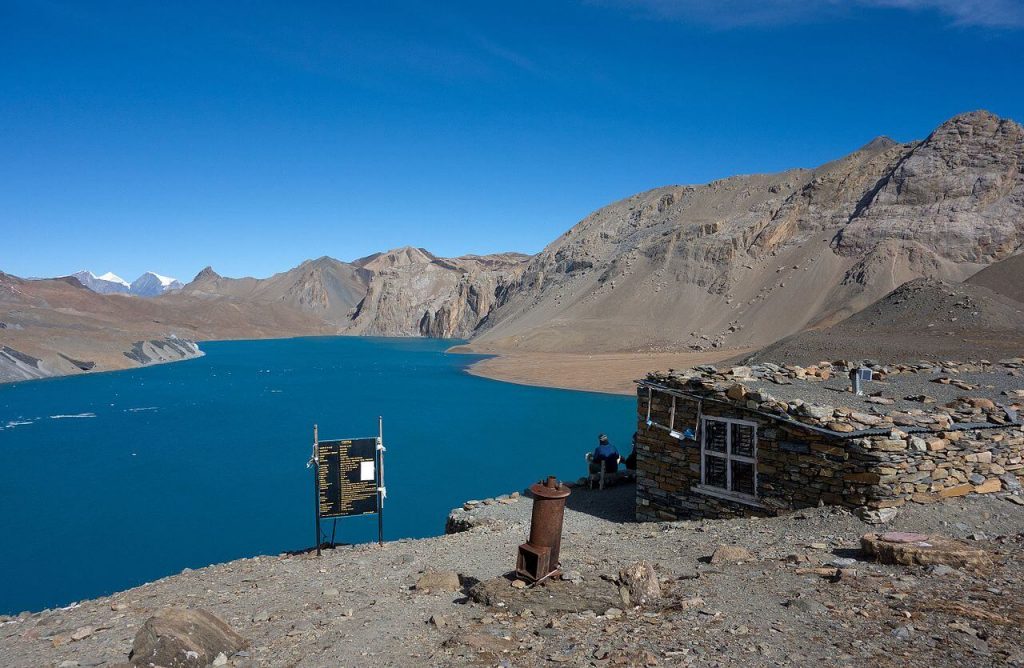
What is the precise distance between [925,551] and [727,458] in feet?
14.0

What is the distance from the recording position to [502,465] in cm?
2656

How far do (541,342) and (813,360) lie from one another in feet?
151

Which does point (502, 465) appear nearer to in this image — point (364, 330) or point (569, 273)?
point (569, 273)

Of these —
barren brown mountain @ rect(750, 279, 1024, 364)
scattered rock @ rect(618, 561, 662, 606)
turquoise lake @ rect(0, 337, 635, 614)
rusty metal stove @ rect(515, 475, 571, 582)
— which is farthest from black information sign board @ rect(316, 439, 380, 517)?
barren brown mountain @ rect(750, 279, 1024, 364)

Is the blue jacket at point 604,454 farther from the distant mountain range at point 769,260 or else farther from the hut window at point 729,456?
the distant mountain range at point 769,260

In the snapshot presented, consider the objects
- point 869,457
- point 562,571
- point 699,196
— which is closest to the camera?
point 562,571

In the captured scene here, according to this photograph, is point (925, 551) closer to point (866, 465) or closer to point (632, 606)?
point (866, 465)

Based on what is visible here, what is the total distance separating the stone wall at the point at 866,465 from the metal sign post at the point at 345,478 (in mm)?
6116

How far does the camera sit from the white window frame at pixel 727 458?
456 inches

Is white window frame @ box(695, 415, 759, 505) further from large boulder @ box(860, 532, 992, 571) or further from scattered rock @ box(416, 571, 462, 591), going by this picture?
scattered rock @ box(416, 571, 462, 591)

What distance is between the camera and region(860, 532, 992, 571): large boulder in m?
7.66

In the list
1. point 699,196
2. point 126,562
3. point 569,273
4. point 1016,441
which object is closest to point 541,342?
point 569,273

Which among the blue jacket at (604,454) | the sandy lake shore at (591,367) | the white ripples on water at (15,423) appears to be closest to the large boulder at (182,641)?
the blue jacket at (604,454)

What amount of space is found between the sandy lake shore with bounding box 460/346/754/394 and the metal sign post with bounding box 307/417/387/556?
36.4 m
